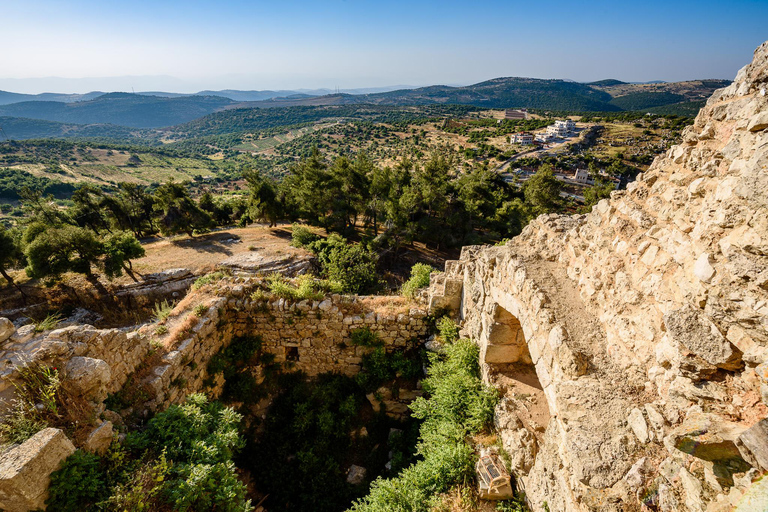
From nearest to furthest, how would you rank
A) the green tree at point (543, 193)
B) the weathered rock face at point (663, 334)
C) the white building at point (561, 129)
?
1. the weathered rock face at point (663, 334)
2. the green tree at point (543, 193)
3. the white building at point (561, 129)

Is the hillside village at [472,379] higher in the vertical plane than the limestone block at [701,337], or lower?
lower

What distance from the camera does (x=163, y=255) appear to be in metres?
22.3

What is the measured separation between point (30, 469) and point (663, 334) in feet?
25.4

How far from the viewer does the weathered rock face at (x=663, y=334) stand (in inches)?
111

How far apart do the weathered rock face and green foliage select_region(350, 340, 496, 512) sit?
29.4 inches

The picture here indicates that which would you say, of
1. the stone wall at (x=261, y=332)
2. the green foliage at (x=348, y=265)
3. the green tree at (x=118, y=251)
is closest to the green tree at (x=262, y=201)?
the green foliage at (x=348, y=265)

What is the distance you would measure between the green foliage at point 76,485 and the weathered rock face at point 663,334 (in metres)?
6.06

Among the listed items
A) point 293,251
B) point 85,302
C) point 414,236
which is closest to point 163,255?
point 85,302

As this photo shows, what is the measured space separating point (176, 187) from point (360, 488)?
91.9 ft

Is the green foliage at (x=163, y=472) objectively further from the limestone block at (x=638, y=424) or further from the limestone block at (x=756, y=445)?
the limestone block at (x=756, y=445)

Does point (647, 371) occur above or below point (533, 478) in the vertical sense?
above

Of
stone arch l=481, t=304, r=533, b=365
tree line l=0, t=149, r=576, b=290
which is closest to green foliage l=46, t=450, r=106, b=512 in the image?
stone arch l=481, t=304, r=533, b=365

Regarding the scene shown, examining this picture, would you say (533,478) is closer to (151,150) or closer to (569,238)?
(569,238)

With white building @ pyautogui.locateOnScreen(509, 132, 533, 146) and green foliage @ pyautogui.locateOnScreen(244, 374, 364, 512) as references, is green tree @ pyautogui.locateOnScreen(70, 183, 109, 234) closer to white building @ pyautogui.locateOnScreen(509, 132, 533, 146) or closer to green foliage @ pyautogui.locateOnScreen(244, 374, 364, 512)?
green foliage @ pyautogui.locateOnScreen(244, 374, 364, 512)
